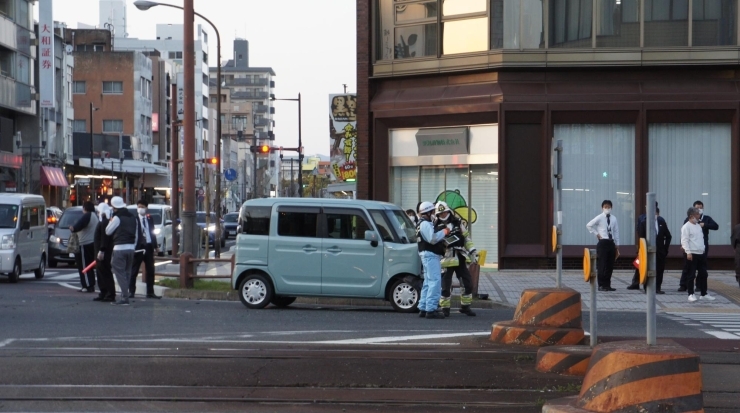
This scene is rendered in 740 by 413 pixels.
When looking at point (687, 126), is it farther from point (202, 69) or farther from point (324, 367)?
point (202, 69)

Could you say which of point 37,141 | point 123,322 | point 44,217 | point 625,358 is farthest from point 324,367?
point 37,141

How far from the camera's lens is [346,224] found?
1775cm

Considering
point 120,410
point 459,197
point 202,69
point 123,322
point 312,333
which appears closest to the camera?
point 120,410

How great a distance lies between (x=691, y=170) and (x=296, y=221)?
1311 centimetres

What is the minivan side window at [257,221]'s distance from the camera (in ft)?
58.7

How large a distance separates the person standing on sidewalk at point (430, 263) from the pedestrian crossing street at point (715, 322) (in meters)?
3.72

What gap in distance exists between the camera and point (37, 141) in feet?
198

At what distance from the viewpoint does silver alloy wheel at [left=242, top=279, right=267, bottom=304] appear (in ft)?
58.9

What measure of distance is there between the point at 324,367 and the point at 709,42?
19.2m

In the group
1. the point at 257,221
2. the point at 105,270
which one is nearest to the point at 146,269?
the point at 105,270

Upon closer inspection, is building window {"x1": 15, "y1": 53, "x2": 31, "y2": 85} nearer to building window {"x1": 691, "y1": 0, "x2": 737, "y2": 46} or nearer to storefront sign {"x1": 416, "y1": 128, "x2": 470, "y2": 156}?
storefront sign {"x1": 416, "y1": 128, "x2": 470, "y2": 156}

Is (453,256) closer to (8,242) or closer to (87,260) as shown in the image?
(87,260)

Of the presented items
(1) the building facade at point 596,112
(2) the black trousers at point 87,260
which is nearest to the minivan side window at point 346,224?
(2) the black trousers at point 87,260

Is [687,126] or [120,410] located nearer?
[120,410]
